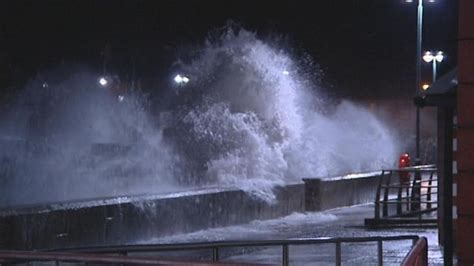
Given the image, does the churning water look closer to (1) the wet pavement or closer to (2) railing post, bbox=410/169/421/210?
(1) the wet pavement

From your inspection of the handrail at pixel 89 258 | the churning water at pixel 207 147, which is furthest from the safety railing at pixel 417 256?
the churning water at pixel 207 147

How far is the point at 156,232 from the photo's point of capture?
581 inches

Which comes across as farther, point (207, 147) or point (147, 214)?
point (207, 147)

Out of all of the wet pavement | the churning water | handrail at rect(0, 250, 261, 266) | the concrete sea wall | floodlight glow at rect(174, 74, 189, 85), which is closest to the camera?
handrail at rect(0, 250, 261, 266)

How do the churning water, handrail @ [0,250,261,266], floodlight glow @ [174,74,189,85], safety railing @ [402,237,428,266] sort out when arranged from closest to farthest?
safety railing @ [402,237,428,266], handrail @ [0,250,261,266], the churning water, floodlight glow @ [174,74,189,85]

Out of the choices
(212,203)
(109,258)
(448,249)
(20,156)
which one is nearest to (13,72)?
(20,156)

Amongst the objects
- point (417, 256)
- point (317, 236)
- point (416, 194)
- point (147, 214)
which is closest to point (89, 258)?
point (417, 256)

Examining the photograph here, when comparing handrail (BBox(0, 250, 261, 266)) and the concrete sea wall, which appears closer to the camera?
handrail (BBox(0, 250, 261, 266))

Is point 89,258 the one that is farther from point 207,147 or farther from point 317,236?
point 207,147

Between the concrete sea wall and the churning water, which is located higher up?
the churning water

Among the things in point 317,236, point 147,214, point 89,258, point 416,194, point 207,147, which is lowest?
point 89,258

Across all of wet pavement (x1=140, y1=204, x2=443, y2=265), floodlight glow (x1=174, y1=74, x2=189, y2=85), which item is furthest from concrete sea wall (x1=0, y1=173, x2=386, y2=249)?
floodlight glow (x1=174, y1=74, x2=189, y2=85)

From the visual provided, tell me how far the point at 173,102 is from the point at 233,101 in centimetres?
1105

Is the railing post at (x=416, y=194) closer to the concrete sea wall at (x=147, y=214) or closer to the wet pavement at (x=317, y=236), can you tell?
the wet pavement at (x=317, y=236)
